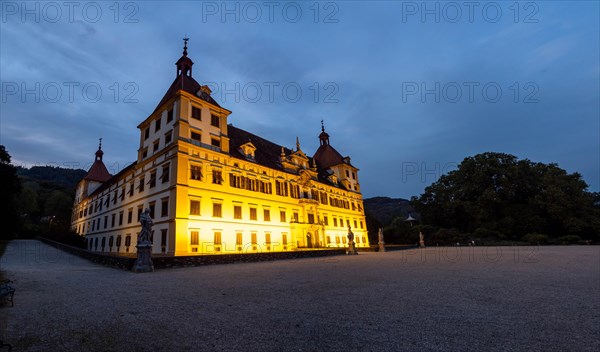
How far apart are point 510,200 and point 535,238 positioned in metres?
9.70

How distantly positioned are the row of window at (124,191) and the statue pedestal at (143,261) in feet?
37.6

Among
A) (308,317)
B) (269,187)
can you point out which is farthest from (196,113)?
(308,317)

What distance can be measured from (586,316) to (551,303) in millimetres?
938

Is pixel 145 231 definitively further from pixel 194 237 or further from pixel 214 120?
pixel 214 120

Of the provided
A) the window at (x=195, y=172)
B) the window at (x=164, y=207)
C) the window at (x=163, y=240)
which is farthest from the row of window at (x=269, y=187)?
the window at (x=163, y=240)

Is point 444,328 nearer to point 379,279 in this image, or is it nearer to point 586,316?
point 586,316

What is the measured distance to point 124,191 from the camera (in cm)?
3084

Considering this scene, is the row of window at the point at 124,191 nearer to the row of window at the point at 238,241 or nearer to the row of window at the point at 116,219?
the row of window at the point at 116,219

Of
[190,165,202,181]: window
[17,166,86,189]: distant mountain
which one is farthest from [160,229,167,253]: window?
[17,166,86,189]: distant mountain

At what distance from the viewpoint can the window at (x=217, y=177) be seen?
25.5 m

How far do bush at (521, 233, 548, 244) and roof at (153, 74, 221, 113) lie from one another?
146 ft

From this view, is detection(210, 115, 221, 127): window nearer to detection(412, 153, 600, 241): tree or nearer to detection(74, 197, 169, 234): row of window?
detection(74, 197, 169, 234): row of window

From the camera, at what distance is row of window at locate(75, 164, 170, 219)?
2445 cm

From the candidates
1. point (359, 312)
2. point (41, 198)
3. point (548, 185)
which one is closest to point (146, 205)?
point (359, 312)
